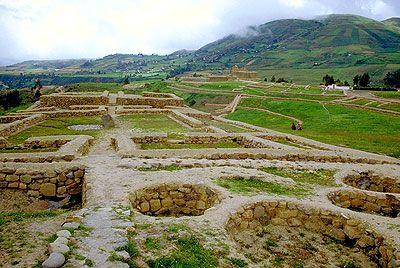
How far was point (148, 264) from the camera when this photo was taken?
18.6ft

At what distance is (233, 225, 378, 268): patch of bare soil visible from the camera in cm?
728

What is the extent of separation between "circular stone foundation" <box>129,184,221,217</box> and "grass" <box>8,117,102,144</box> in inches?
415

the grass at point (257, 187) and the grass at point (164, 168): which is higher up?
the grass at point (164, 168)

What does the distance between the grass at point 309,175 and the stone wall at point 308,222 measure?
8.17 feet

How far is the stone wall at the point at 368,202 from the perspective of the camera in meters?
10.2

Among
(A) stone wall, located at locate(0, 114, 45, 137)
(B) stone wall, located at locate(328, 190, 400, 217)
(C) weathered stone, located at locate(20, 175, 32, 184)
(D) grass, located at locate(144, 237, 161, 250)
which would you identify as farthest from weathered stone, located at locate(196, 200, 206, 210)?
(A) stone wall, located at locate(0, 114, 45, 137)

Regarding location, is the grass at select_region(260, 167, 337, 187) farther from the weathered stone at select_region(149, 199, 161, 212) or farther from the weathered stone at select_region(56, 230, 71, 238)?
the weathered stone at select_region(56, 230, 71, 238)

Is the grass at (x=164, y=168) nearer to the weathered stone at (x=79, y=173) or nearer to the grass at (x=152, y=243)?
the weathered stone at (x=79, y=173)

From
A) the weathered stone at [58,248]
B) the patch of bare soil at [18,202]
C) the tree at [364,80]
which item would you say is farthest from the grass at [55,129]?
the tree at [364,80]

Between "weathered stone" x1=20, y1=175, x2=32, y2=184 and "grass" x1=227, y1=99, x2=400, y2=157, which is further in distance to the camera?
"grass" x1=227, y1=99, x2=400, y2=157

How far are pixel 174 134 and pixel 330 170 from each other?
9.25 meters

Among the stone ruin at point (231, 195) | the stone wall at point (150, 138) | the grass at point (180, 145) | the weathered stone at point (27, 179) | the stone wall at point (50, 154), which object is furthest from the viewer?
the stone wall at point (150, 138)


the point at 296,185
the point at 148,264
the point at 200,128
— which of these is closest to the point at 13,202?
the point at 148,264

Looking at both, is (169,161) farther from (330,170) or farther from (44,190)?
(330,170)
